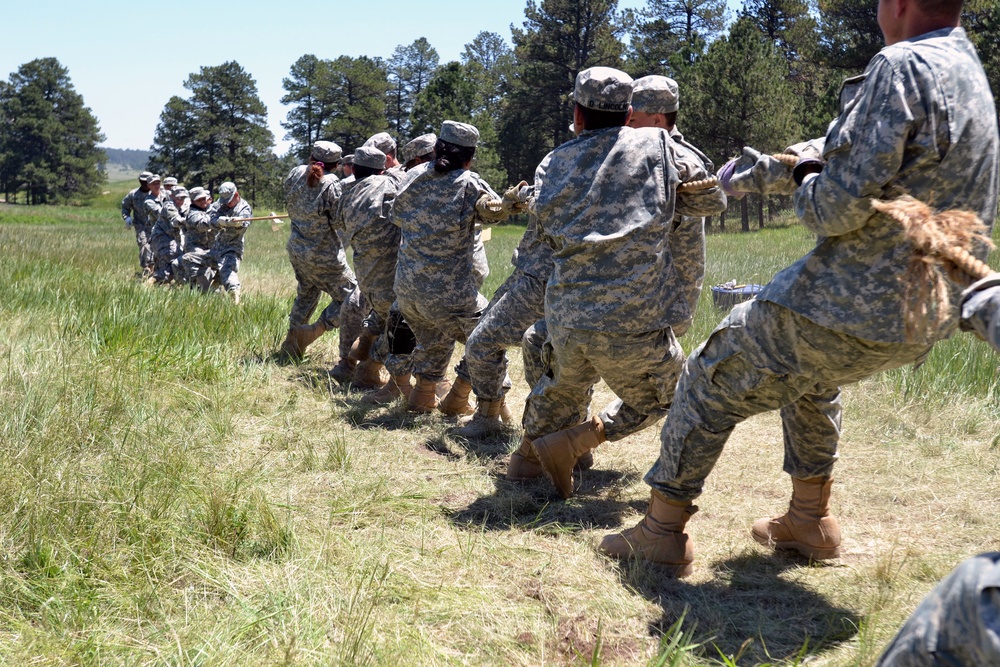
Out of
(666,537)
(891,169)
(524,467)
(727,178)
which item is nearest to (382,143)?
(524,467)

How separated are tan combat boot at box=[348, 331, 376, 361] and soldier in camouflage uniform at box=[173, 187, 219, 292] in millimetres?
4901

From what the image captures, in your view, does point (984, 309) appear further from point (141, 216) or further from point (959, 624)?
point (141, 216)

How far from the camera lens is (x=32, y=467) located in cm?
357

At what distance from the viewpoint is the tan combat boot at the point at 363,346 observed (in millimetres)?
7060

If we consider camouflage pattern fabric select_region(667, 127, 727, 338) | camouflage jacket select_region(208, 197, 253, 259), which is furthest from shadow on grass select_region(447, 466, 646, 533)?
camouflage jacket select_region(208, 197, 253, 259)

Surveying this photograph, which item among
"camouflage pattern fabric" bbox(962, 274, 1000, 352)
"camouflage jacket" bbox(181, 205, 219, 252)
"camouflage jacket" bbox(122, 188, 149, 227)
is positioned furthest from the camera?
"camouflage jacket" bbox(122, 188, 149, 227)

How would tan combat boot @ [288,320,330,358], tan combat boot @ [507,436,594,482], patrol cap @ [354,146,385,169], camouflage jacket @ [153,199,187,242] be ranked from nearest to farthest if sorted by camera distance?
tan combat boot @ [507,436,594,482] < patrol cap @ [354,146,385,169] < tan combat boot @ [288,320,330,358] < camouflage jacket @ [153,199,187,242]

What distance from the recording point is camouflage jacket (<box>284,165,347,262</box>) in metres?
7.33

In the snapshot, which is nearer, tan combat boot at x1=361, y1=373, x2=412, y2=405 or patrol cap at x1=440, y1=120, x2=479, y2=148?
patrol cap at x1=440, y1=120, x2=479, y2=148

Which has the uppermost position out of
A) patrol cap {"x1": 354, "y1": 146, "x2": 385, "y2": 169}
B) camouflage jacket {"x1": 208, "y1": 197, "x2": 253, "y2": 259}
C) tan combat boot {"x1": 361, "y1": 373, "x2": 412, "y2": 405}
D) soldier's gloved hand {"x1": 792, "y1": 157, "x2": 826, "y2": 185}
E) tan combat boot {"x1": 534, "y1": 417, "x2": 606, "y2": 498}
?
patrol cap {"x1": 354, "y1": 146, "x2": 385, "y2": 169}

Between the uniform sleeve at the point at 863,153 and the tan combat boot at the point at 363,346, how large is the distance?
15.5ft

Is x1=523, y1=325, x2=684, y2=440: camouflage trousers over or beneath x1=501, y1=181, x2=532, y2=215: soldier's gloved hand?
beneath

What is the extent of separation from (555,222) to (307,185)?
13.3 ft

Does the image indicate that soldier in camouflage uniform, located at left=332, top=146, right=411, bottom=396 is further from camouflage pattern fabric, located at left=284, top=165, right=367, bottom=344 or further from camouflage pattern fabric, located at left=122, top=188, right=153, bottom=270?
camouflage pattern fabric, located at left=122, top=188, right=153, bottom=270
